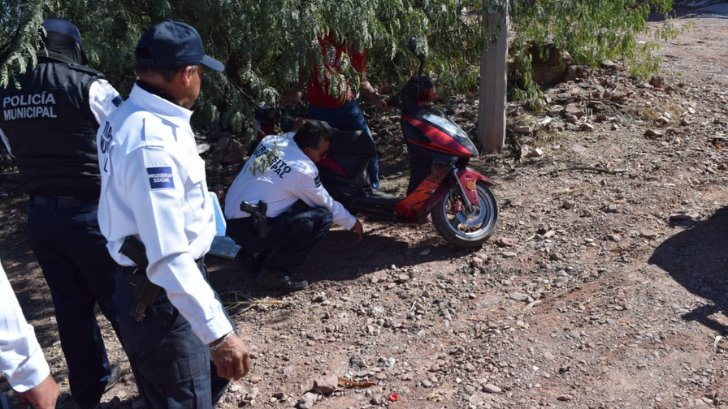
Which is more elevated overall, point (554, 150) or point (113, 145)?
point (113, 145)

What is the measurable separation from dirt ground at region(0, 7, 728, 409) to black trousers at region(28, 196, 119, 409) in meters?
0.27

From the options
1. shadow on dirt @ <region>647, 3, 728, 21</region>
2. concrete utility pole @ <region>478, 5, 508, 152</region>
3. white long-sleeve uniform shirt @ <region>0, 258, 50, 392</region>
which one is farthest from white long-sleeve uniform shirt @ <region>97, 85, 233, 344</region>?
shadow on dirt @ <region>647, 3, 728, 21</region>

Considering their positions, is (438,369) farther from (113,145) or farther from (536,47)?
(536,47)

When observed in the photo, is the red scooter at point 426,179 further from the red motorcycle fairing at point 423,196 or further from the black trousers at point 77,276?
the black trousers at point 77,276

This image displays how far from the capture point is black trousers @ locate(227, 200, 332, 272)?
5.34 meters

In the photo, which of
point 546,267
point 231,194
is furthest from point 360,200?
point 546,267

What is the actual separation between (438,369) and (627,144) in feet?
11.7

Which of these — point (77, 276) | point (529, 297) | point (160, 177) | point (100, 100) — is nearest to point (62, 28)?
point (100, 100)

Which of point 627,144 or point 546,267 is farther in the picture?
point 627,144

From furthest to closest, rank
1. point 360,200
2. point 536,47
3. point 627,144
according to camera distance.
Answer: point 536,47 → point 627,144 → point 360,200

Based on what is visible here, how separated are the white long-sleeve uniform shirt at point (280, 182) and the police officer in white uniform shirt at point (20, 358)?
257 centimetres

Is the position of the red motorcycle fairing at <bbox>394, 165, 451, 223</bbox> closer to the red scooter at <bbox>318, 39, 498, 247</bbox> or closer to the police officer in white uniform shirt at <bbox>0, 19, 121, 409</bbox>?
the red scooter at <bbox>318, 39, 498, 247</bbox>

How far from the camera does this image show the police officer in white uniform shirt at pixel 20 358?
8.87 ft

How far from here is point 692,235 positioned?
217 inches
